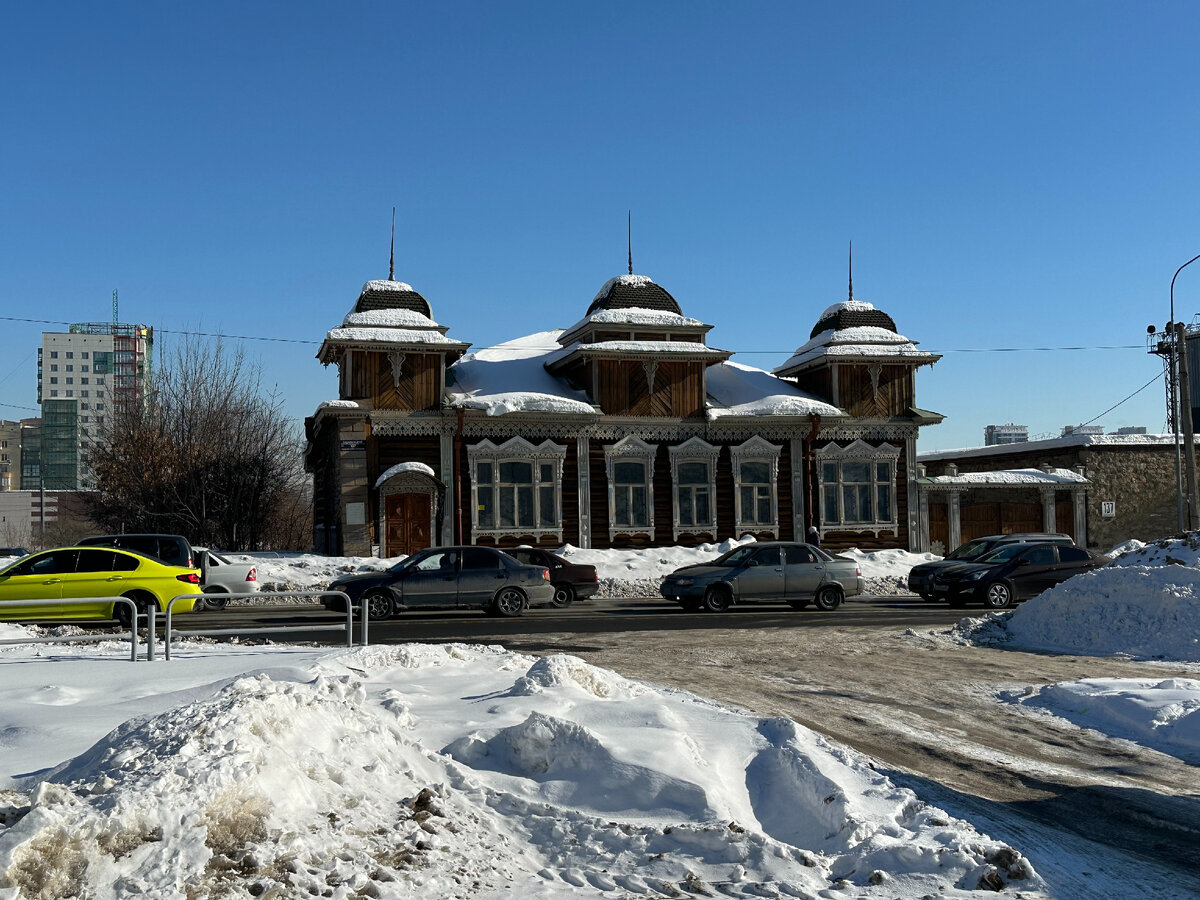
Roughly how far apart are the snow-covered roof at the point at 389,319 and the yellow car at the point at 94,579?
49.7 feet

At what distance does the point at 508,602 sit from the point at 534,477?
40.5 feet

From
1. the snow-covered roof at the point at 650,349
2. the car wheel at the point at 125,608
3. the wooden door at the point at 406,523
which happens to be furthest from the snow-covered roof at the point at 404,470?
the car wheel at the point at 125,608

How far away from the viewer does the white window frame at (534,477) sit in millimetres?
31594

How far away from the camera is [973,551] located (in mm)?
25500

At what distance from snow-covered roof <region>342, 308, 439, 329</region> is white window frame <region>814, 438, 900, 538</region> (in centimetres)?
1321

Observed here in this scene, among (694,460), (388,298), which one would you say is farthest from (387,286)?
(694,460)

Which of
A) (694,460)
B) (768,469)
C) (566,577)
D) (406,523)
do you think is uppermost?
(694,460)

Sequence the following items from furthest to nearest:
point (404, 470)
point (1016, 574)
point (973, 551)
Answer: point (404, 470) < point (973, 551) < point (1016, 574)

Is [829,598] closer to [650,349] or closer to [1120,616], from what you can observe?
[1120,616]

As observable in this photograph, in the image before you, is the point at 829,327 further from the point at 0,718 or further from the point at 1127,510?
the point at 0,718

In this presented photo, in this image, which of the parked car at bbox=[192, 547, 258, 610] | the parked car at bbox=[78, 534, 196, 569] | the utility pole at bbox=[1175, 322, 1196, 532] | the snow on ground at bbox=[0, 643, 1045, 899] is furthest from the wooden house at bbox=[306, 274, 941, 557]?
the snow on ground at bbox=[0, 643, 1045, 899]

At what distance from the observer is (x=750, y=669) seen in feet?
43.5

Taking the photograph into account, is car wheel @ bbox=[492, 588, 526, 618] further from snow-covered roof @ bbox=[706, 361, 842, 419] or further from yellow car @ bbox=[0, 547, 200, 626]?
snow-covered roof @ bbox=[706, 361, 842, 419]

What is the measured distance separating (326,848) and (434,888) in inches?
24.1
